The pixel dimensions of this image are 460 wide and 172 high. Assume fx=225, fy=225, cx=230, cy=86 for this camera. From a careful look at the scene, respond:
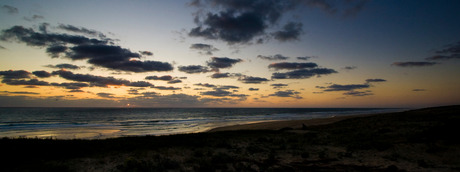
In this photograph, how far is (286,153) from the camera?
15711mm

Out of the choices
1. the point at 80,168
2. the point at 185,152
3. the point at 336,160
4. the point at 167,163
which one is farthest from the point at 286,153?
the point at 80,168

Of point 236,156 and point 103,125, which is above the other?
point 236,156

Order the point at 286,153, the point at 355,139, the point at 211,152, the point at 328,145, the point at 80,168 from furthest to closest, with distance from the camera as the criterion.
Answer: the point at 355,139, the point at 328,145, the point at 286,153, the point at 211,152, the point at 80,168

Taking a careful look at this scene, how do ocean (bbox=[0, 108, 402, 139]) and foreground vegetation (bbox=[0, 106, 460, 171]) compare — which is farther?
ocean (bbox=[0, 108, 402, 139])

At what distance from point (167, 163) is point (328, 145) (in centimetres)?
1318

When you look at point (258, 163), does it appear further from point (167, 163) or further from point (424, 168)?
point (424, 168)

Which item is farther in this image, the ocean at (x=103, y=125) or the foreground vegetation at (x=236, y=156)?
the ocean at (x=103, y=125)

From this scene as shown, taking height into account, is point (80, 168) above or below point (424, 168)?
above

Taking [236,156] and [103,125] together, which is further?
[103,125]

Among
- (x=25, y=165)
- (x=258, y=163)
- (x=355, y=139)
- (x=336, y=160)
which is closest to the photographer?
(x=25, y=165)

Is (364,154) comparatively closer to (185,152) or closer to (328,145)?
(328,145)

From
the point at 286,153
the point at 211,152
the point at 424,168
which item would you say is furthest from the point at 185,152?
the point at 424,168

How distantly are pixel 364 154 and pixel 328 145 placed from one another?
340 cm

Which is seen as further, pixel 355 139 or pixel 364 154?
pixel 355 139
